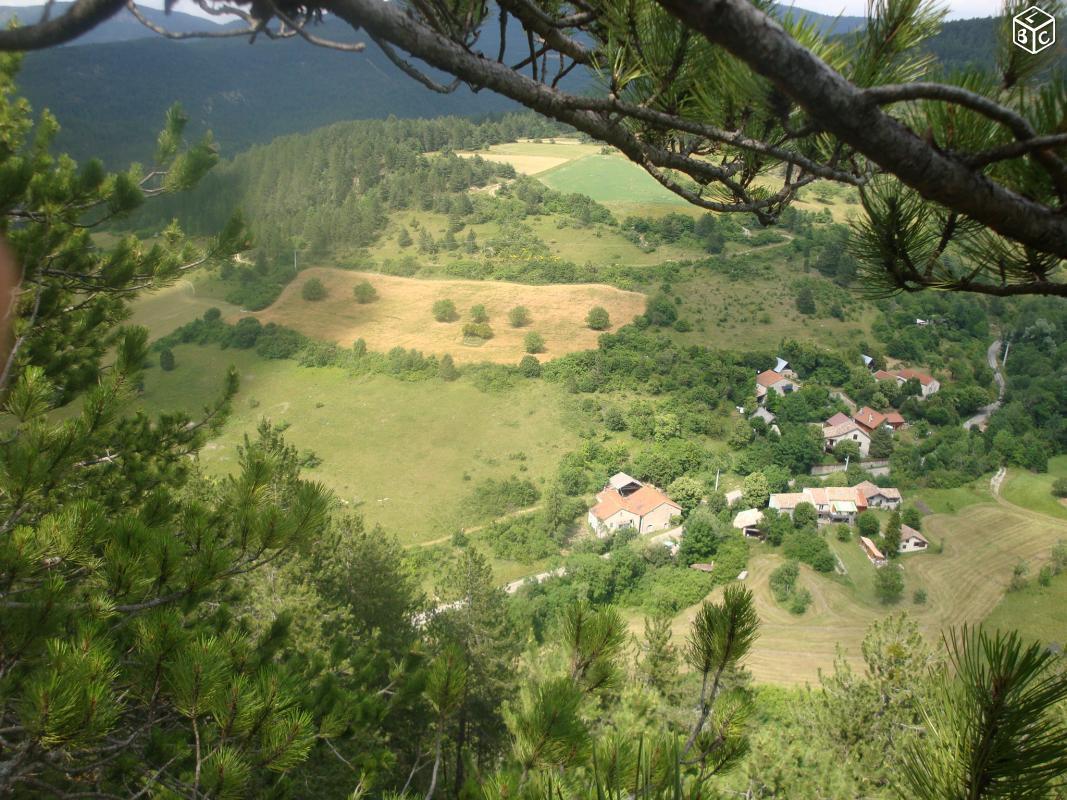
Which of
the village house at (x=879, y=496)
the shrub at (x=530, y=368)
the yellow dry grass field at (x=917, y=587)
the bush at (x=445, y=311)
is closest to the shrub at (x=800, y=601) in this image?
the yellow dry grass field at (x=917, y=587)

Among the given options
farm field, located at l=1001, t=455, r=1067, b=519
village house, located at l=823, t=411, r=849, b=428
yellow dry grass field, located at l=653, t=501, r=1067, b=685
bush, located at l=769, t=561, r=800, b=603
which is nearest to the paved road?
farm field, located at l=1001, t=455, r=1067, b=519

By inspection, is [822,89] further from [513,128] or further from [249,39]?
[513,128]

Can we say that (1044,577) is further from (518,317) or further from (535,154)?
(535,154)

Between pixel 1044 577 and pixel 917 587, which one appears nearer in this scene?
pixel 1044 577

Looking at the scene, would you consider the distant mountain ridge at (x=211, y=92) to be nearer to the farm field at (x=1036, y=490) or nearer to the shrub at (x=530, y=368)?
the shrub at (x=530, y=368)

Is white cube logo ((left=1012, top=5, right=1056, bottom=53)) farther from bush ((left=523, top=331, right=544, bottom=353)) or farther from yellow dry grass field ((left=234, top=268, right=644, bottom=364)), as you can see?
bush ((left=523, top=331, right=544, bottom=353))

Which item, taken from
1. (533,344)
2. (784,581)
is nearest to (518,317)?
(533,344)
